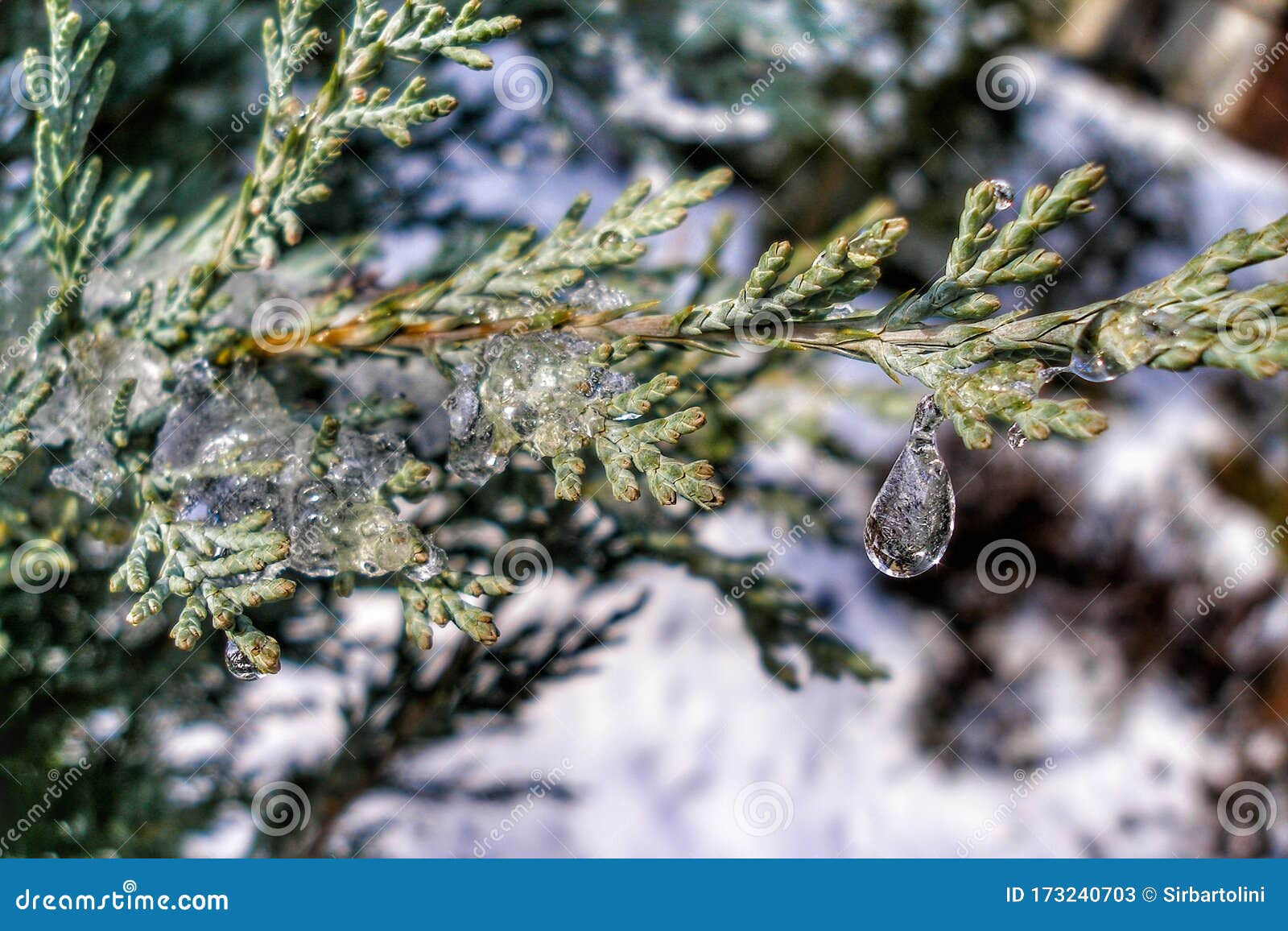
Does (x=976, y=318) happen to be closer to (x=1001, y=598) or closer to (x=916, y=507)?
(x=916, y=507)

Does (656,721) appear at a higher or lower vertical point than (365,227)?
lower

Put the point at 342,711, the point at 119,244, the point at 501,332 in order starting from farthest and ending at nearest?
the point at 342,711 → the point at 119,244 → the point at 501,332

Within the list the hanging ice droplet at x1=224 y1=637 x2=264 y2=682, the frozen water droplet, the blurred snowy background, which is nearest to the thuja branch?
the frozen water droplet

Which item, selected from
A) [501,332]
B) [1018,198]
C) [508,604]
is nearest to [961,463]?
[1018,198]

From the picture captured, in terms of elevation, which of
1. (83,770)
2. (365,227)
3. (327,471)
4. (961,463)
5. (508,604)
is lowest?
(508,604)

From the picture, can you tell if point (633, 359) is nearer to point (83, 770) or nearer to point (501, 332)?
point (501, 332)
